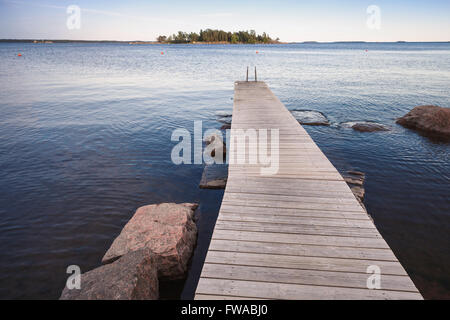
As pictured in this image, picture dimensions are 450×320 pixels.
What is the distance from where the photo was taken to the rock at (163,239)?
5305mm

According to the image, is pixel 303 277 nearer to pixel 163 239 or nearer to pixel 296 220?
pixel 296 220

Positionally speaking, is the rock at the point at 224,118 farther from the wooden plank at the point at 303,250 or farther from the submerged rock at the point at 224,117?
the wooden plank at the point at 303,250

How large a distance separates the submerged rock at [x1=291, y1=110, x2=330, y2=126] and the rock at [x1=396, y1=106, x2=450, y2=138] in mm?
5057

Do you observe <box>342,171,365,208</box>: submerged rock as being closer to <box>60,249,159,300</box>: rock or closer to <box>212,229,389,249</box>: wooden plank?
<box>212,229,389,249</box>: wooden plank

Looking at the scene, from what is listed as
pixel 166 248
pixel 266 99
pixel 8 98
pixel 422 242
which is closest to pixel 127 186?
pixel 166 248

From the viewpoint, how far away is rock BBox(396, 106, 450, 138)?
1463 centimetres

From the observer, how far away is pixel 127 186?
370 inches

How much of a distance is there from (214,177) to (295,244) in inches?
225

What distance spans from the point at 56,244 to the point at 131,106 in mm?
15965

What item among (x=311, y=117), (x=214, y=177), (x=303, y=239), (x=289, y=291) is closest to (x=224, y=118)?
(x=311, y=117)

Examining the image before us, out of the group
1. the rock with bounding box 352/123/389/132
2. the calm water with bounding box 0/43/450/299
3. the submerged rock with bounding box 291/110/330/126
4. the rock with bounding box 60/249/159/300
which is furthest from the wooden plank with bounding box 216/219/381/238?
the submerged rock with bounding box 291/110/330/126

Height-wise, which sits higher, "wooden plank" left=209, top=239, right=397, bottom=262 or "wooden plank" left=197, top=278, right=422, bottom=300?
"wooden plank" left=209, top=239, right=397, bottom=262

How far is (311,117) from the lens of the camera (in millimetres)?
18094

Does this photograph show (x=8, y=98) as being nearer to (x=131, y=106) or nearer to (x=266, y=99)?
(x=131, y=106)
